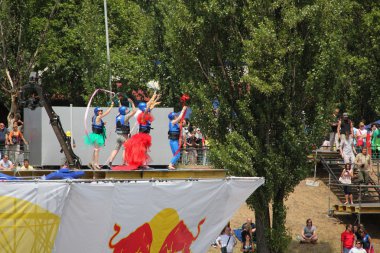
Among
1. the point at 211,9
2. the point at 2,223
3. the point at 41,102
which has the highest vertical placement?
the point at 211,9

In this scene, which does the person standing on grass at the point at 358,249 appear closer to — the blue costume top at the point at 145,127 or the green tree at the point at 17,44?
the blue costume top at the point at 145,127

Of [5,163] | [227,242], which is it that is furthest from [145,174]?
[5,163]

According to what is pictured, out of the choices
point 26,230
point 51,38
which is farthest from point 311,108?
point 51,38

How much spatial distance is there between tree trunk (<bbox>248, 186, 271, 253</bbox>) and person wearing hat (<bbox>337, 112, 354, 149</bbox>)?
5.15 meters

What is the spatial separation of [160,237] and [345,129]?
1348 centimetres

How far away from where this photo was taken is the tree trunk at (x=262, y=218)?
26.9 metres

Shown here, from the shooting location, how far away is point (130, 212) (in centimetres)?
1808

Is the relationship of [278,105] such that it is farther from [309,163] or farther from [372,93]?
[372,93]

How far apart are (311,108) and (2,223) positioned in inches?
554

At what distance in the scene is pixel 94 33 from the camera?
39594 millimetres

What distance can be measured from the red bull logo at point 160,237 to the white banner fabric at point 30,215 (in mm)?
1738

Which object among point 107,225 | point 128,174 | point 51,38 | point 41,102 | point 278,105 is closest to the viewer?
point 107,225

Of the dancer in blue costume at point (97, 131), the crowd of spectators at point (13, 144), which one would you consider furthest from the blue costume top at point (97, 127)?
the crowd of spectators at point (13, 144)

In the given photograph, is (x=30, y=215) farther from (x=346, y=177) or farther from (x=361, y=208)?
(x=346, y=177)
